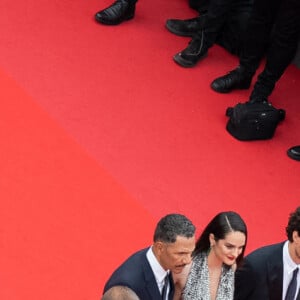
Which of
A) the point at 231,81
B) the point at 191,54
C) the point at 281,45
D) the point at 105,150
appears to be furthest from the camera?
the point at 191,54

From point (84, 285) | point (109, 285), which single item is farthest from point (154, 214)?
point (109, 285)

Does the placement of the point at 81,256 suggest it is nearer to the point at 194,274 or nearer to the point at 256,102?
the point at 194,274

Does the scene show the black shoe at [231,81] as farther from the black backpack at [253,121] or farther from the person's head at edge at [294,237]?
the person's head at edge at [294,237]

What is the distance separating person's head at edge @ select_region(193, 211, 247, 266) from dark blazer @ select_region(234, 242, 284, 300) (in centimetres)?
10

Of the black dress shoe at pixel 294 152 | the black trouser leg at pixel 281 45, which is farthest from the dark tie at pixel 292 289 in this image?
the black trouser leg at pixel 281 45

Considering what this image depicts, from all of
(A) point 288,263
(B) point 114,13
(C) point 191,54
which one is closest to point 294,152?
(C) point 191,54

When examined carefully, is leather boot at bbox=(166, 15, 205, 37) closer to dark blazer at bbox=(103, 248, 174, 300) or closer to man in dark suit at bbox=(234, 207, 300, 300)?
man in dark suit at bbox=(234, 207, 300, 300)

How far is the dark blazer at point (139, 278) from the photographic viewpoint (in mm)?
3164

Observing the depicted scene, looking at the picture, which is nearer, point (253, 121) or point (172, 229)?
point (172, 229)

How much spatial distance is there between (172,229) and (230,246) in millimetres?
314

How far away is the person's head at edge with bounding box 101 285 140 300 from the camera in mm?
2855

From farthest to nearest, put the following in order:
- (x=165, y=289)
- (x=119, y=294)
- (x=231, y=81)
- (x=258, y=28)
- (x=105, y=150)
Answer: (x=231, y=81) < (x=258, y=28) < (x=105, y=150) < (x=165, y=289) < (x=119, y=294)

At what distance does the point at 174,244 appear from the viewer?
319 cm

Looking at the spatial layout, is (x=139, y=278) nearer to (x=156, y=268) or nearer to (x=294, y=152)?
(x=156, y=268)
